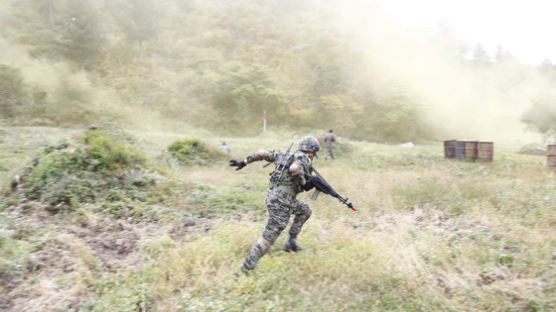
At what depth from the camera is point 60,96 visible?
22.1 meters

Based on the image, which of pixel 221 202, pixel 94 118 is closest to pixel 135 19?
pixel 94 118

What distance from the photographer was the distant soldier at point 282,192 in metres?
4.18

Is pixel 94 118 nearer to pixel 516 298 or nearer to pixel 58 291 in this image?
pixel 58 291

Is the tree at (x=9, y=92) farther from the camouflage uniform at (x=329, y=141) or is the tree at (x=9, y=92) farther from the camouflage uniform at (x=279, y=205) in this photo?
the camouflage uniform at (x=279, y=205)

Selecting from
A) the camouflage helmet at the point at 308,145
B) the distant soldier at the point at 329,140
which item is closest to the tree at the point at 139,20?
the distant soldier at the point at 329,140

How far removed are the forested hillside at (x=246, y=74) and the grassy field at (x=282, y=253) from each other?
14453 mm

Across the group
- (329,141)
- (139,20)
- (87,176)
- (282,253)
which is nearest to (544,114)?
(329,141)

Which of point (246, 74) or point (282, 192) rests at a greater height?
point (246, 74)

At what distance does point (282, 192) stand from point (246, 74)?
1025 inches

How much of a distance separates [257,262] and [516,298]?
3.13 m

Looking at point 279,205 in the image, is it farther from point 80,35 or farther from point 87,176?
point 80,35

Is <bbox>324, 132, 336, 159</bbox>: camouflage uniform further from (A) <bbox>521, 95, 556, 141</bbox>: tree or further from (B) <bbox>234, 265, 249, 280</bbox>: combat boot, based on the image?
(A) <bbox>521, 95, 556, 141</bbox>: tree

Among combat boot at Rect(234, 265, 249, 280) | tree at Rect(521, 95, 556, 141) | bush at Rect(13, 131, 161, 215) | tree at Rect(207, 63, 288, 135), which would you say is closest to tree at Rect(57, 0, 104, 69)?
tree at Rect(207, 63, 288, 135)

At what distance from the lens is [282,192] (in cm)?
435
